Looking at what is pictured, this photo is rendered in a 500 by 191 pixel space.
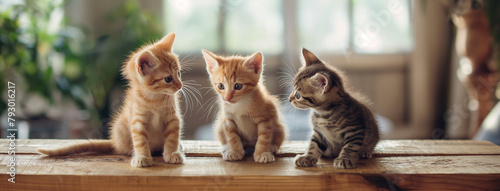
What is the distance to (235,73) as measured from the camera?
3.36ft

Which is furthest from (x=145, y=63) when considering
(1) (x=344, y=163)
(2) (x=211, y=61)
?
(1) (x=344, y=163)

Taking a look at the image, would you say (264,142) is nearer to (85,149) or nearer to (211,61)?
(211,61)

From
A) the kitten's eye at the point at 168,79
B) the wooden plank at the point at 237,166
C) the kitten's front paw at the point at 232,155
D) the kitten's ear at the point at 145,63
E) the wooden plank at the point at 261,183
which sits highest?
the kitten's ear at the point at 145,63

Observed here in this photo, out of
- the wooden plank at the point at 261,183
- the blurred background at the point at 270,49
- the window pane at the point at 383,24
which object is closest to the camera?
the wooden plank at the point at 261,183

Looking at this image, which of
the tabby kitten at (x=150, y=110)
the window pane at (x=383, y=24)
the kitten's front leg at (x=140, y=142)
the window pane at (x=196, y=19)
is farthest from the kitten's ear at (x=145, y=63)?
the window pane at (x=383, y=24)

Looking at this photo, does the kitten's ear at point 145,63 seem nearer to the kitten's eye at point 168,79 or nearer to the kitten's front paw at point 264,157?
the kitten's eye at point 168,79

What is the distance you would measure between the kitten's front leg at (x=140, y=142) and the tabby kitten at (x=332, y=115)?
0.34 m

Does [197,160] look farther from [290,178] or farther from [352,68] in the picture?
[352,68]

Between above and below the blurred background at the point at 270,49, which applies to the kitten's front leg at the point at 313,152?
below

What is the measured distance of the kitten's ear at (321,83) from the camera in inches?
37.4

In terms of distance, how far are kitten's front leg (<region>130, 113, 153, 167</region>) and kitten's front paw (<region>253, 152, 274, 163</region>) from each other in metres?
0.24

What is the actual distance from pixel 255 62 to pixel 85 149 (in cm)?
49

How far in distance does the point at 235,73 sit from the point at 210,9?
2002mm

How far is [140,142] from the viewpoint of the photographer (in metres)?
0.97
